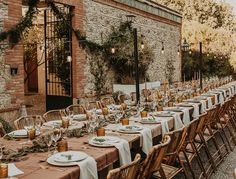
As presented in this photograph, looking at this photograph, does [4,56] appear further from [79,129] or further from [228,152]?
[228,152]

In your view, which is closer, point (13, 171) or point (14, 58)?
point (13, 171)

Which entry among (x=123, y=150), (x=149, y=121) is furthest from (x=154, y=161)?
(x=149, y=121)

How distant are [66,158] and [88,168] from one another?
0.20 meters

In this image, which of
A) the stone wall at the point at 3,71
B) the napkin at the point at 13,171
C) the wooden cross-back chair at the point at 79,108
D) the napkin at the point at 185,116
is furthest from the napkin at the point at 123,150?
the stone wall at the point at 3,71

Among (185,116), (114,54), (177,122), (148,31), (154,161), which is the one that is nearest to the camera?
(154,161)

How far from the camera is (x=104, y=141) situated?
355 centimetres

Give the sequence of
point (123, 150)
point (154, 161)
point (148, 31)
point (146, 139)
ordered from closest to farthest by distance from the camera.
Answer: point (154, 161), point (123, 150), point (146, 139), point (148, 31)

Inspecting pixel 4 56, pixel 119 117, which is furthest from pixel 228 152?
pixel 4 56

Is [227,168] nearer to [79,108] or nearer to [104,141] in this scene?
[104,141]

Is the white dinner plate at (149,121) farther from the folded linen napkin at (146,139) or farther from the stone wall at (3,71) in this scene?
the stone wall at (3,71)

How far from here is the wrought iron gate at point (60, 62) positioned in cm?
1019

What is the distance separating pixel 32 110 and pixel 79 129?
27.7ft

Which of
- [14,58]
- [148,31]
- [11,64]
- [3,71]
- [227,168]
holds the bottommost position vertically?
[227,168]

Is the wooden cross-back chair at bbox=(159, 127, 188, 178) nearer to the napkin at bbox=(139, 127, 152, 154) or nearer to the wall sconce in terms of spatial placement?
the napkin at bbox=(139, 127, 152, 154)
